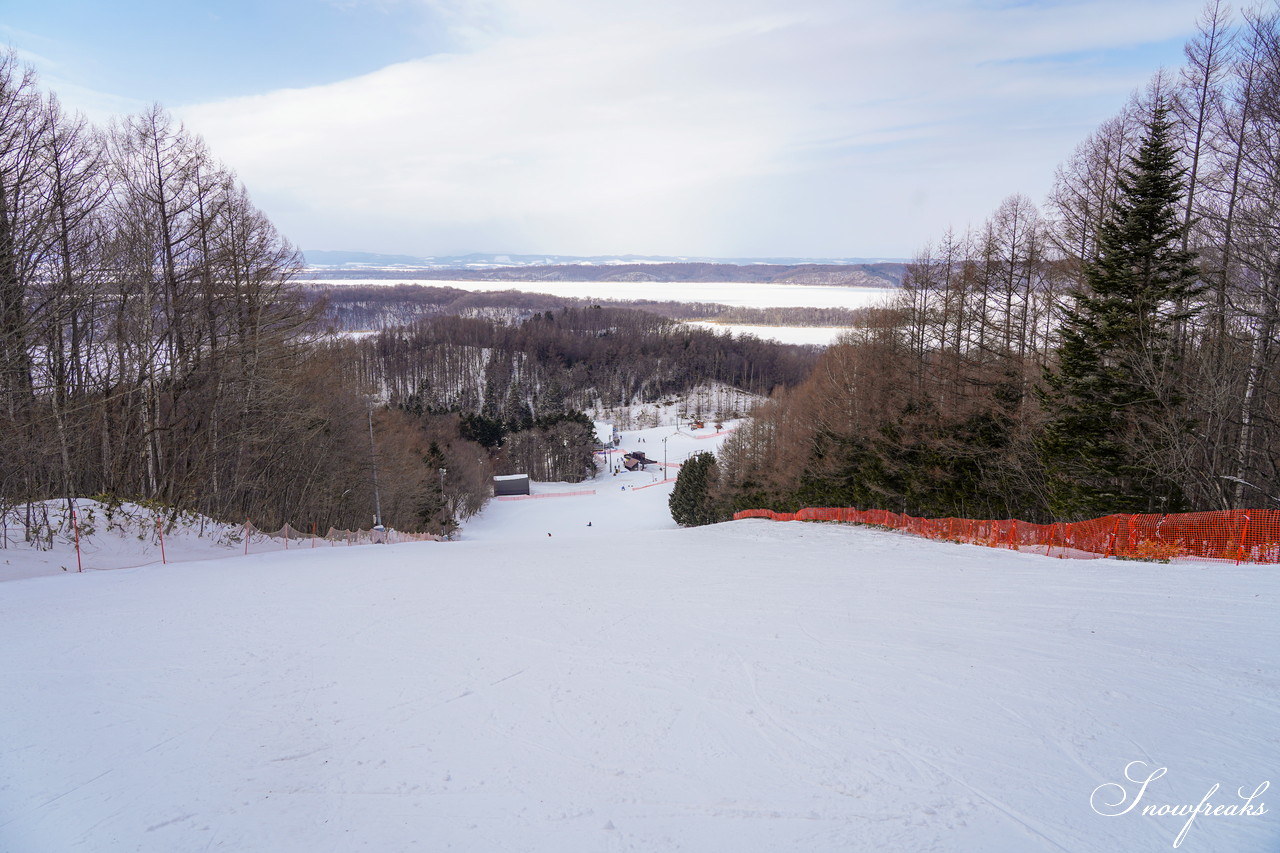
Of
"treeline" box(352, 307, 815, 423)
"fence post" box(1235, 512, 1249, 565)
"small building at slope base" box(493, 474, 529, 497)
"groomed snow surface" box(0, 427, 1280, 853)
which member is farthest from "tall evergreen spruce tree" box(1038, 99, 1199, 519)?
"treeline" box(352, 307, 815, 423)

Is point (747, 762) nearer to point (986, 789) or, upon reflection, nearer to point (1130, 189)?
point (986, 789)

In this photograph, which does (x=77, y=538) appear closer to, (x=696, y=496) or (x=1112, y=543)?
(x=1112, y=543)

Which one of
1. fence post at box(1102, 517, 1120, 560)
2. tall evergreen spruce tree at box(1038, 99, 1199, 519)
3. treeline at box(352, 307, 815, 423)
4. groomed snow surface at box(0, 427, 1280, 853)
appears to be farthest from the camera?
treeline at box(352, 307, 815, 423)

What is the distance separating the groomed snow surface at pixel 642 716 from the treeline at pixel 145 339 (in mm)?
6164

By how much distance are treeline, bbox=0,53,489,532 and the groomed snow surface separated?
616 cm

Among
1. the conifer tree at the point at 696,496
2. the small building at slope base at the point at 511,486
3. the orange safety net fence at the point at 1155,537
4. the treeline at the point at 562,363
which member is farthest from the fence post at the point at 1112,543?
the treeline at the point at 562,363

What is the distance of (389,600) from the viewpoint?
10.4 m

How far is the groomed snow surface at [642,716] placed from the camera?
441 centimetres

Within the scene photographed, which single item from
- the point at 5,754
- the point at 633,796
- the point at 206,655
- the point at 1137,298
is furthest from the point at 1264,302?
the point at 5,754

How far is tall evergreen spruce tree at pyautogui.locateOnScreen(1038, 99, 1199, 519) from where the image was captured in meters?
14.2

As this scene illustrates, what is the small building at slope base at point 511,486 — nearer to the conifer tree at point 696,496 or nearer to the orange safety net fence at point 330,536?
the conifer tree at point 696,496

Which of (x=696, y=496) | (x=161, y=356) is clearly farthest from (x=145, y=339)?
(x=696, y=496)

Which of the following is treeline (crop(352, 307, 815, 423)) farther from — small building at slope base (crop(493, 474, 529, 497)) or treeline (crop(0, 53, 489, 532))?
treeline (crop(0, 53, 489, 532))

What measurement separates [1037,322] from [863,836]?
69.9ft
